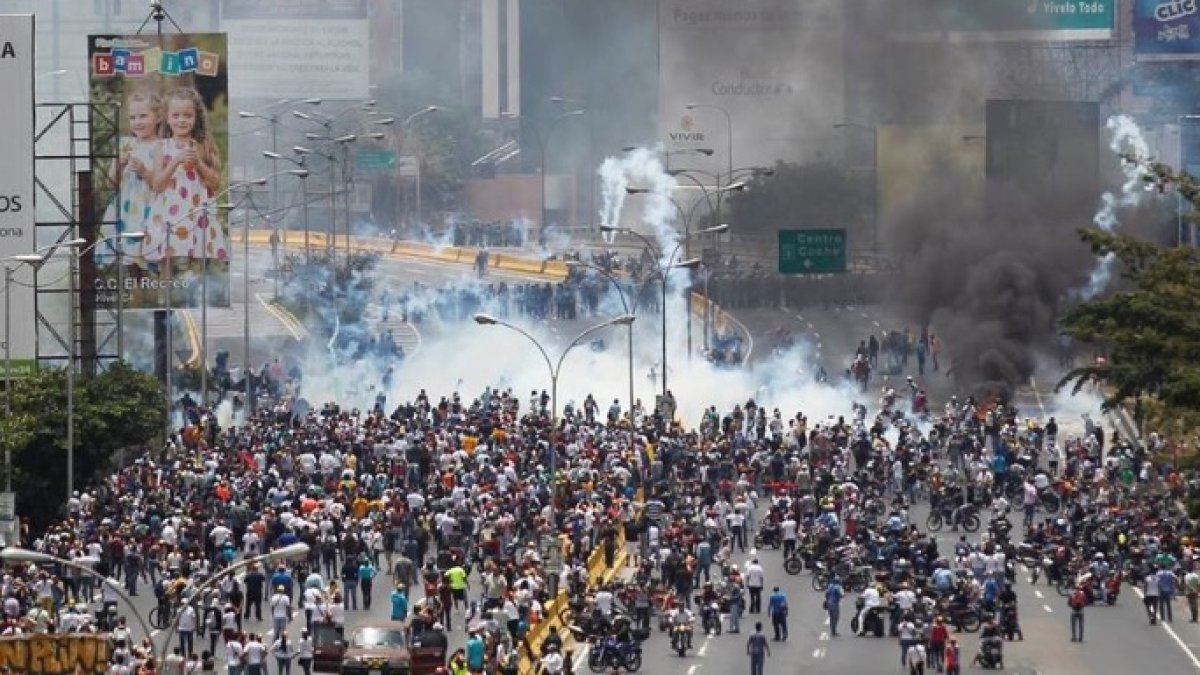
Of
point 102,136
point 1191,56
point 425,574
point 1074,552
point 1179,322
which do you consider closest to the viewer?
point 1179,322

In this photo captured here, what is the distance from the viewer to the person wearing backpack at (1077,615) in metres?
53.7

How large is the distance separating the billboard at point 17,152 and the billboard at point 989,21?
51.2m

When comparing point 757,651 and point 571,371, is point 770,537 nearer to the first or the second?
point 757,651

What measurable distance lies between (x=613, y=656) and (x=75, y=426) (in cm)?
2240

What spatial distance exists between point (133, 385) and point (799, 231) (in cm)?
2852

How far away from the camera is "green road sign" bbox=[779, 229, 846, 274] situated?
316ft

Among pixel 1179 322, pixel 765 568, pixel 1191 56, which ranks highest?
pixel 1191 56

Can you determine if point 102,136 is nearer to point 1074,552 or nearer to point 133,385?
point 133,385

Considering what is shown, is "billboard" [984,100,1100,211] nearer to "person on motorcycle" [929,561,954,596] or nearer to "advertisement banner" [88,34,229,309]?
"advertisement banner" [88,34,229,309]

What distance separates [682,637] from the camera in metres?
52.7

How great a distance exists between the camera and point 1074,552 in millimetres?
59188

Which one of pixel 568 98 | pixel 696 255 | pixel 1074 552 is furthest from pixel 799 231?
pixel 568 98

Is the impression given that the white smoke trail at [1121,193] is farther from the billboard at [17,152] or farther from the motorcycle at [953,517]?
the billboard at [17,152]

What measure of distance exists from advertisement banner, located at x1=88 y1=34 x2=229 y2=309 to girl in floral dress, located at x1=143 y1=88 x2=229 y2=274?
0.08ft
